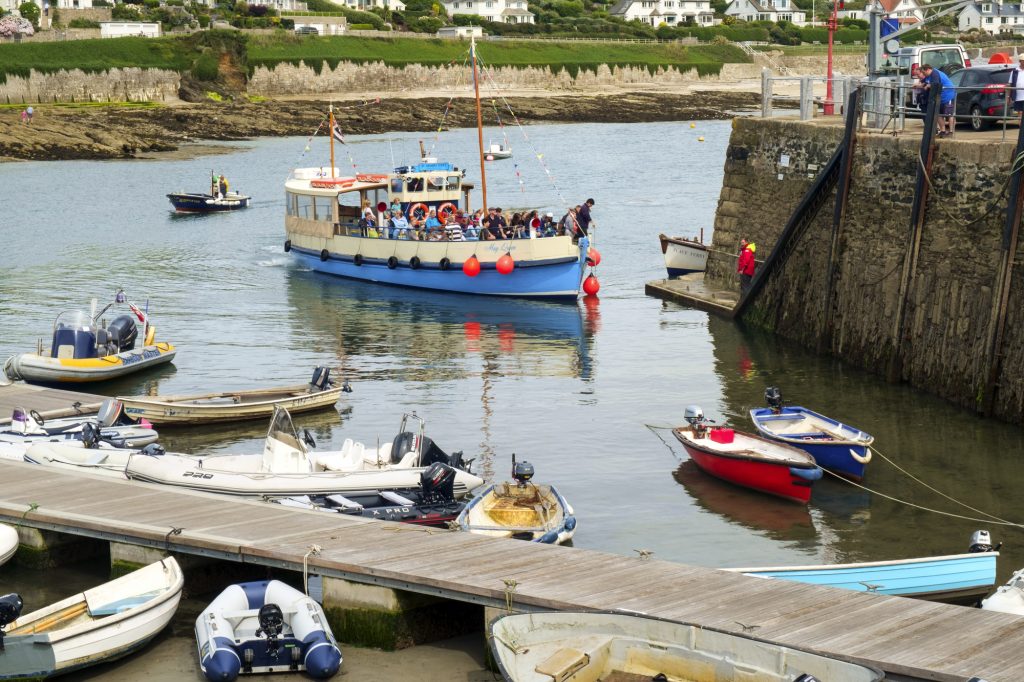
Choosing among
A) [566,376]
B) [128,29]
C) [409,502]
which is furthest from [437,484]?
[128,29]

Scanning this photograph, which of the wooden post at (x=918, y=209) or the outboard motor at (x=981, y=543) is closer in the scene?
the outboard motor at (x=981, y=543)

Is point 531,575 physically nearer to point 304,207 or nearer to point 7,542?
point 7,542

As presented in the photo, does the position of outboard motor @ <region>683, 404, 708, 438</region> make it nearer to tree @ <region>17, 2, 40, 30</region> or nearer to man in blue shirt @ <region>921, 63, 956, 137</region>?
man in blue shirt @ <region>921, 63, 956, 137</region>

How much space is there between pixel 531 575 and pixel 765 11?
175599 mm

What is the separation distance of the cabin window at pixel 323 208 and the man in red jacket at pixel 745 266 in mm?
14667

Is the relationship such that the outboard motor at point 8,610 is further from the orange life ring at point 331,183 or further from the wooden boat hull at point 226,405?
the orange life ring at point 331,183

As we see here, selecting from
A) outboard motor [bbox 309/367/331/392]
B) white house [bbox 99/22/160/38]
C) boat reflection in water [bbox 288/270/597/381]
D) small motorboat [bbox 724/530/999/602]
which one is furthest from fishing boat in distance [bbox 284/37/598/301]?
white house [bbox 99/22/160/38]

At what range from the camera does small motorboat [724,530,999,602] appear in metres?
14.4

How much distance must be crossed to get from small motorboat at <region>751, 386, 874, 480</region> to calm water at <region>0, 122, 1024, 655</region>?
0.42 meters

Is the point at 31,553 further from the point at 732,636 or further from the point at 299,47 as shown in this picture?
the point at 299,47

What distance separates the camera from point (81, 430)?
68.9 feet

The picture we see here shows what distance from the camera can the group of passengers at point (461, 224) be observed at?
119 feet

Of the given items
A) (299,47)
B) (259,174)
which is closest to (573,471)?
(259,174)

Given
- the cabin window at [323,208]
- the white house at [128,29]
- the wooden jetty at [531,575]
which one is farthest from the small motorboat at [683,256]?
the white house at [128,29]
